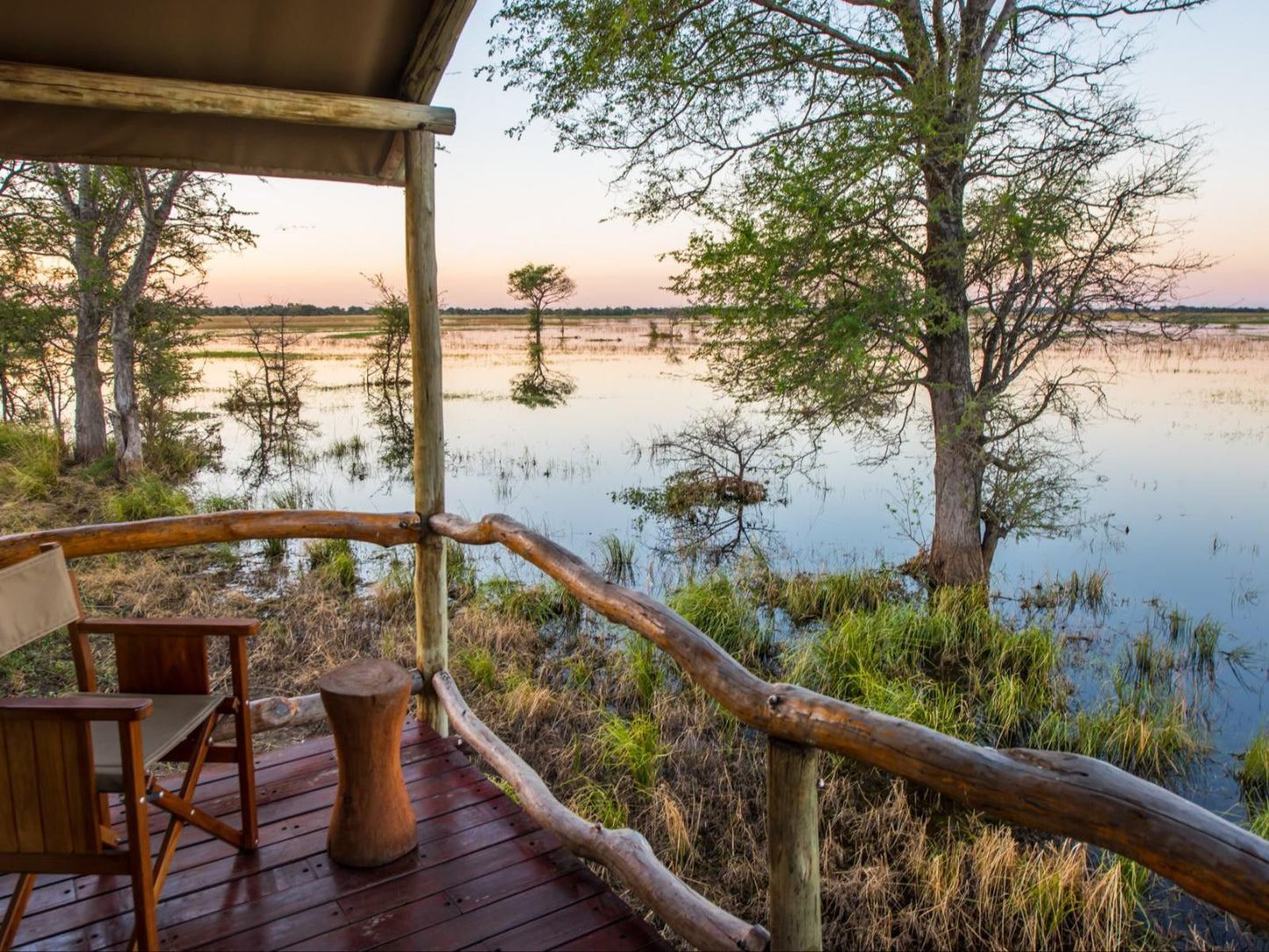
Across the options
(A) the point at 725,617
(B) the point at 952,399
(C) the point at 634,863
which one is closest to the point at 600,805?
(C) the point at 634,863

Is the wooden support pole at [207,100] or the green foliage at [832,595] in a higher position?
the wooden support pole at [207,100]

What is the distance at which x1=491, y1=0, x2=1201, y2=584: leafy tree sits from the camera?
7.00 m

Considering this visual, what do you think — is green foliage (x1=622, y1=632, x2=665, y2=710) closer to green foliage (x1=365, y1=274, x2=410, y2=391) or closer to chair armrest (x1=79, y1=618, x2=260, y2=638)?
chair armrest (x1=79, y1=618, x2=260, y2=638)

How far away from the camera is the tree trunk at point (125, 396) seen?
34.1ft

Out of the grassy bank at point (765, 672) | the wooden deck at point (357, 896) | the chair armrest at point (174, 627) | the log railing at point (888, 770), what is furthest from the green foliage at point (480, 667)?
the chair armrest at point (174, 627)

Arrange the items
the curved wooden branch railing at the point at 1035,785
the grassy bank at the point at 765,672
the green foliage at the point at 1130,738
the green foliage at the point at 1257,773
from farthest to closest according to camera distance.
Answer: the green foliage at the point at 1130,738, the green foliage at the point at 1257,773, the grassy bank at the point at 765,672, the curved wooden branch railing at the point at 1035,785

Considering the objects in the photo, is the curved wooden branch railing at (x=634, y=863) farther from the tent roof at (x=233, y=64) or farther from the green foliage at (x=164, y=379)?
the green foliage at (x=164, y=379)

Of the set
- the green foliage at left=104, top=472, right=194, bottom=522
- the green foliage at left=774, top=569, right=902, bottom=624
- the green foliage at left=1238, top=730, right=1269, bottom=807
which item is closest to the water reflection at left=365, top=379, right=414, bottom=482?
the green foliage at left=104, top=472, right=194, bottom=522

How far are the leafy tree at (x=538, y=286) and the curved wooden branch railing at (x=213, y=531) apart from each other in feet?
117

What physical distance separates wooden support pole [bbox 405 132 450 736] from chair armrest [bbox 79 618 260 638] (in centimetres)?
95

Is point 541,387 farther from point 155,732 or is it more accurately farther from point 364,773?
point 155,732

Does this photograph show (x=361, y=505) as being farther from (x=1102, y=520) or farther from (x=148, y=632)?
(x=1102, y=520)

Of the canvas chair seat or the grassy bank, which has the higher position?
the canvas chair seat

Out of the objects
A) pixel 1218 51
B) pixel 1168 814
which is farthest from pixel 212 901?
pixel 1218 51
